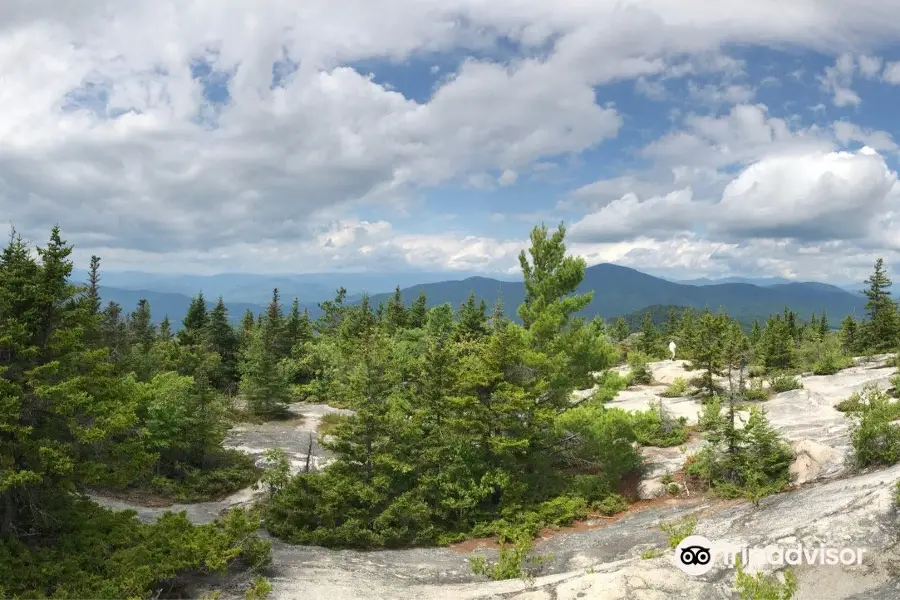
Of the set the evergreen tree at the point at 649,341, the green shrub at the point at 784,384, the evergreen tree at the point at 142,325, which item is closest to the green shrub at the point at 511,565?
the green shrub at the point at 784,384

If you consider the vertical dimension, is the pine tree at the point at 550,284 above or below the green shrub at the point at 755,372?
above

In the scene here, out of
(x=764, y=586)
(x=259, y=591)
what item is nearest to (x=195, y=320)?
(x=259, y=591)

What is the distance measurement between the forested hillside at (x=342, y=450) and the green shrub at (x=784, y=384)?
299 mm

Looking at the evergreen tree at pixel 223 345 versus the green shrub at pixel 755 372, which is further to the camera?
the evergreen tree at pixel 223 345

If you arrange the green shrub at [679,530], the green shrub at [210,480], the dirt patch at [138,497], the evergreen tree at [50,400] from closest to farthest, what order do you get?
the evergreen tree at [50,400] → the green shrub at [679,530] → the dirt patch at [138,497] → the green shrub at [210,480]

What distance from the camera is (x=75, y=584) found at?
1276 cm

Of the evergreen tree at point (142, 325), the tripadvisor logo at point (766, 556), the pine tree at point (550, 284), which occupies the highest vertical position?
the pine tree at point (550, 284)

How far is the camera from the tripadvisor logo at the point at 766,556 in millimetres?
12578

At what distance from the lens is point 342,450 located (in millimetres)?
21266

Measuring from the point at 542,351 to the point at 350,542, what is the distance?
11.2 metres

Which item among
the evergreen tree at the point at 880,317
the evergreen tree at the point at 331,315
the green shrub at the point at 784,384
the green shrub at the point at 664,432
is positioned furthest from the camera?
the evergreen tree at the point at 331,315

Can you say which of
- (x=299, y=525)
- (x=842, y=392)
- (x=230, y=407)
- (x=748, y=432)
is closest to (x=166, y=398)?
(x=299, y=525)

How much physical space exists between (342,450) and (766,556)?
47.5 ft

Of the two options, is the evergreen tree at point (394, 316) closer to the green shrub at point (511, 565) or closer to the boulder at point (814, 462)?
the boulder at point (814, 462)
